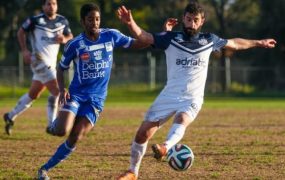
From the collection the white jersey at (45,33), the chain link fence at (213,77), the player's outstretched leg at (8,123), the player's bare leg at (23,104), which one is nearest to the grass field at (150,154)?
the player's outstretched leg at (8,123)

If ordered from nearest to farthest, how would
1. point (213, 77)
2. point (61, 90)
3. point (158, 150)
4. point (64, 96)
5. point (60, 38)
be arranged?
point (158, 150), point (64, 96), point (61, 90), point (60, 38), point (213, 77)

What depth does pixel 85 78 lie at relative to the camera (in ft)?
30.6

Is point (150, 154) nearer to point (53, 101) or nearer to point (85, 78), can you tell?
point (85, 78)

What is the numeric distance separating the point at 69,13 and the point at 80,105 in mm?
45162

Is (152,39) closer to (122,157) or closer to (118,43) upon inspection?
(118,43)

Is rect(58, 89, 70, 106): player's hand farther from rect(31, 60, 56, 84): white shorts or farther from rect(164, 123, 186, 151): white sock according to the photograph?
rect(31, 60, 56, 84): white shorts

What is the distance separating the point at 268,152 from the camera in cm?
1212

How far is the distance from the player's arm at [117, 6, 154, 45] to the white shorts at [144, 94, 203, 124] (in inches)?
30.0

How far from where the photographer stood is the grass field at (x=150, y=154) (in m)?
9.84

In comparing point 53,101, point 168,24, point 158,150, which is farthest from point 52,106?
point 158,150

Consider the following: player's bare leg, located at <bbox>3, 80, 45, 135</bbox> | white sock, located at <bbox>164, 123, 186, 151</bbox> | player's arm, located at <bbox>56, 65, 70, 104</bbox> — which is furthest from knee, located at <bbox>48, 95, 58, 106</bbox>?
white sock, located at <bbox>164, 123, 186, 151</bbox>

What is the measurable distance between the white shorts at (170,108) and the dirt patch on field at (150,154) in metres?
0.99

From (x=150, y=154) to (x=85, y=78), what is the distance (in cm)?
312

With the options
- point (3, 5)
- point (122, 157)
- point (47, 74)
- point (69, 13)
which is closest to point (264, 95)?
point (69, 13)
